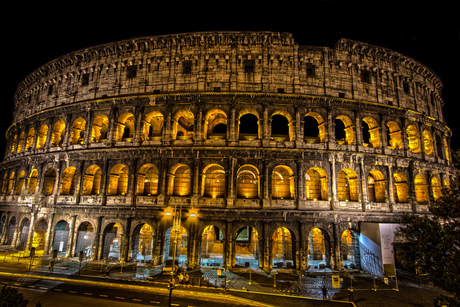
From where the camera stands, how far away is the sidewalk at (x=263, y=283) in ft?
46.3

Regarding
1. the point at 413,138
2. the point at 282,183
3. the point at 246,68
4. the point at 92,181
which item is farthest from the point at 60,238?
the point at 413,138

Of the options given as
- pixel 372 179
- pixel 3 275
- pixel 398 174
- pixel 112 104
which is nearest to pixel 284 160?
pixel 372 179

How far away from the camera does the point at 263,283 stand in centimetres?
1650

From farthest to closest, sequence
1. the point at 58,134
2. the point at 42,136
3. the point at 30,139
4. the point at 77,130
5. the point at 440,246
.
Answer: the point at 30,139, the point at 42,136, the point at 58,134, the point at 77,130, the point at 440,246

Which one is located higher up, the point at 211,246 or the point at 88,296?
the point at 211,246

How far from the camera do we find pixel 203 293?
14477 millimetres

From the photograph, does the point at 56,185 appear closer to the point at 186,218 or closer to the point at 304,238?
the point at 186,218

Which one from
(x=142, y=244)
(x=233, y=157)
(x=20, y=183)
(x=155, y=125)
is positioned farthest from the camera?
(x=20, y=183)

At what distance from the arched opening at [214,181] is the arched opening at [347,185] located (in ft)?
35.8

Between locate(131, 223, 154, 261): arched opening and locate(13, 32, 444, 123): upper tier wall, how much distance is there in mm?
13075

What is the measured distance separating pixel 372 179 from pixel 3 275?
30.7m

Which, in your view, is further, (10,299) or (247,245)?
(247,245)

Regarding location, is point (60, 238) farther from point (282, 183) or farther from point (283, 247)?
point (282, 183)

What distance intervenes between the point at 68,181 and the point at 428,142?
37275 mm
